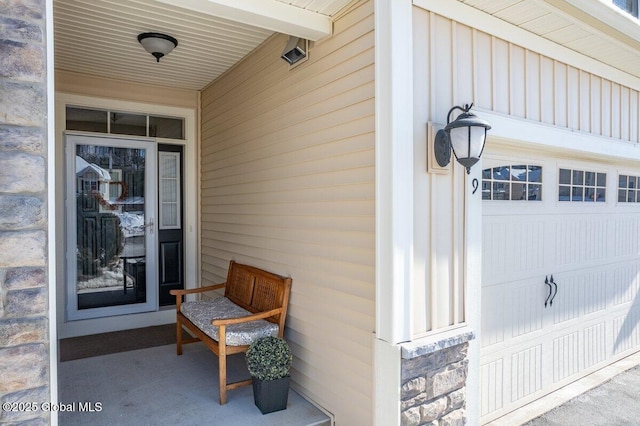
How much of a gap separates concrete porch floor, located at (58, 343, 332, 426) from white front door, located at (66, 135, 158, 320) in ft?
3.42

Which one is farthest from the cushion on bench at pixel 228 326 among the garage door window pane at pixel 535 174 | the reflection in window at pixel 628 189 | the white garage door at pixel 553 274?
the reflection in window at pixel 628 189

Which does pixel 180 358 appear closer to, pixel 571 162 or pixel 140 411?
pixel 140 411

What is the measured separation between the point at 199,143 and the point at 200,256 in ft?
4.39

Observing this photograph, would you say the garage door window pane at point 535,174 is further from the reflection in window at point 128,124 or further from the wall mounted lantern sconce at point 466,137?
the reflection in window at point 128,124

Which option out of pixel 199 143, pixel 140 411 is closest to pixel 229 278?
pixel 140 411

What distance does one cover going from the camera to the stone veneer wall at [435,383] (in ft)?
7.35

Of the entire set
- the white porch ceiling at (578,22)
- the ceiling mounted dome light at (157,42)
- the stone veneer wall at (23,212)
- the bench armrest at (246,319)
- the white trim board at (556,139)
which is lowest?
the bench armrest at (246,319)

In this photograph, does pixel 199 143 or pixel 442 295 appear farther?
pixel 199 143

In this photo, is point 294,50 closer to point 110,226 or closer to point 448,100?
point 448,100

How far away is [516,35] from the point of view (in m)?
2.84

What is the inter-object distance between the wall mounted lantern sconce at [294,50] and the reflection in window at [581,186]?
2.33 metres

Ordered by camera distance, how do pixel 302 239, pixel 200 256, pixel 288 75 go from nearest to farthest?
pixel 302 239 < pixel 288 75 < pixel 200 256

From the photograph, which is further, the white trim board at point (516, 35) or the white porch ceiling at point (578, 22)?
the white porch ceiling at point (578, 22)

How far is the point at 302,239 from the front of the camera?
2.98 m
